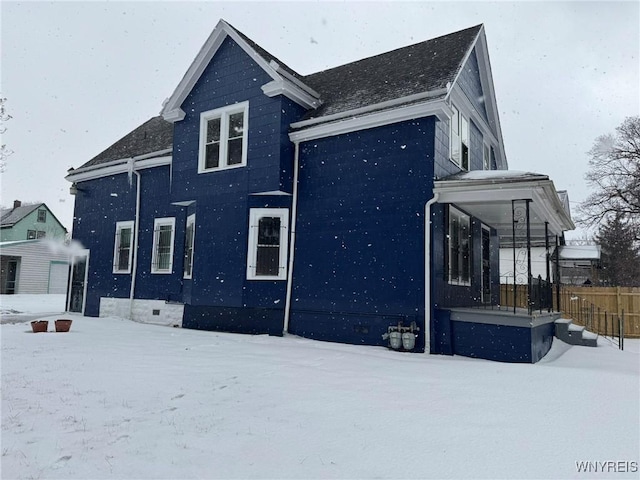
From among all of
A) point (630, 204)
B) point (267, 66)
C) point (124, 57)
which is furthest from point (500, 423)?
point (630, 204)

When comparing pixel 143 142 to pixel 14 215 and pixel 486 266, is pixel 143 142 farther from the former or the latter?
pixel 14 215

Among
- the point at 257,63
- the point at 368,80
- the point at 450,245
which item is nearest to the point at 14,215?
the point at 257,63

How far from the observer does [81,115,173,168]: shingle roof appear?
574 inches

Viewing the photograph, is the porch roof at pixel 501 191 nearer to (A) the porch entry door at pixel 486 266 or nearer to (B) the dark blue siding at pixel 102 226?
(A) the porch entry door at pixel 486 266

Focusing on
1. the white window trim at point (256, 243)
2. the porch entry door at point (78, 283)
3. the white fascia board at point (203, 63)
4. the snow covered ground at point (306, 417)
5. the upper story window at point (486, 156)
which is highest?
the white fascia board at point (203, 63)

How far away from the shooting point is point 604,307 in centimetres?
1524

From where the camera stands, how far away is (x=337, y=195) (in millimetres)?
9977

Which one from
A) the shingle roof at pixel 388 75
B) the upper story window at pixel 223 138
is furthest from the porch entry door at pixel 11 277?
the upper story window at pixel 223 138

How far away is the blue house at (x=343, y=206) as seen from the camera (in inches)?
346

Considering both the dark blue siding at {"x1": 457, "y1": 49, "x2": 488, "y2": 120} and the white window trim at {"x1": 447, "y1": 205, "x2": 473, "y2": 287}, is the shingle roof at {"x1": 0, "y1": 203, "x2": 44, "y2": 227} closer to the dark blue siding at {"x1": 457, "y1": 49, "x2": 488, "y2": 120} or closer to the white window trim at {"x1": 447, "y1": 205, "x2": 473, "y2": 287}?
the dark blue siding at {"x1": 457, "y1": 49, "x2": 488, "y2": 120}

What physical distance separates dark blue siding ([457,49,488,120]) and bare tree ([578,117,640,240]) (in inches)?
832

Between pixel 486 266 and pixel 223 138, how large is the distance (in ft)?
27.3

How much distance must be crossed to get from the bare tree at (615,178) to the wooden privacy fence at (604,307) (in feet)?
54.2

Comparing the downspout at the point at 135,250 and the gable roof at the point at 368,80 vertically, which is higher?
the gable roof at the point at 368,80
